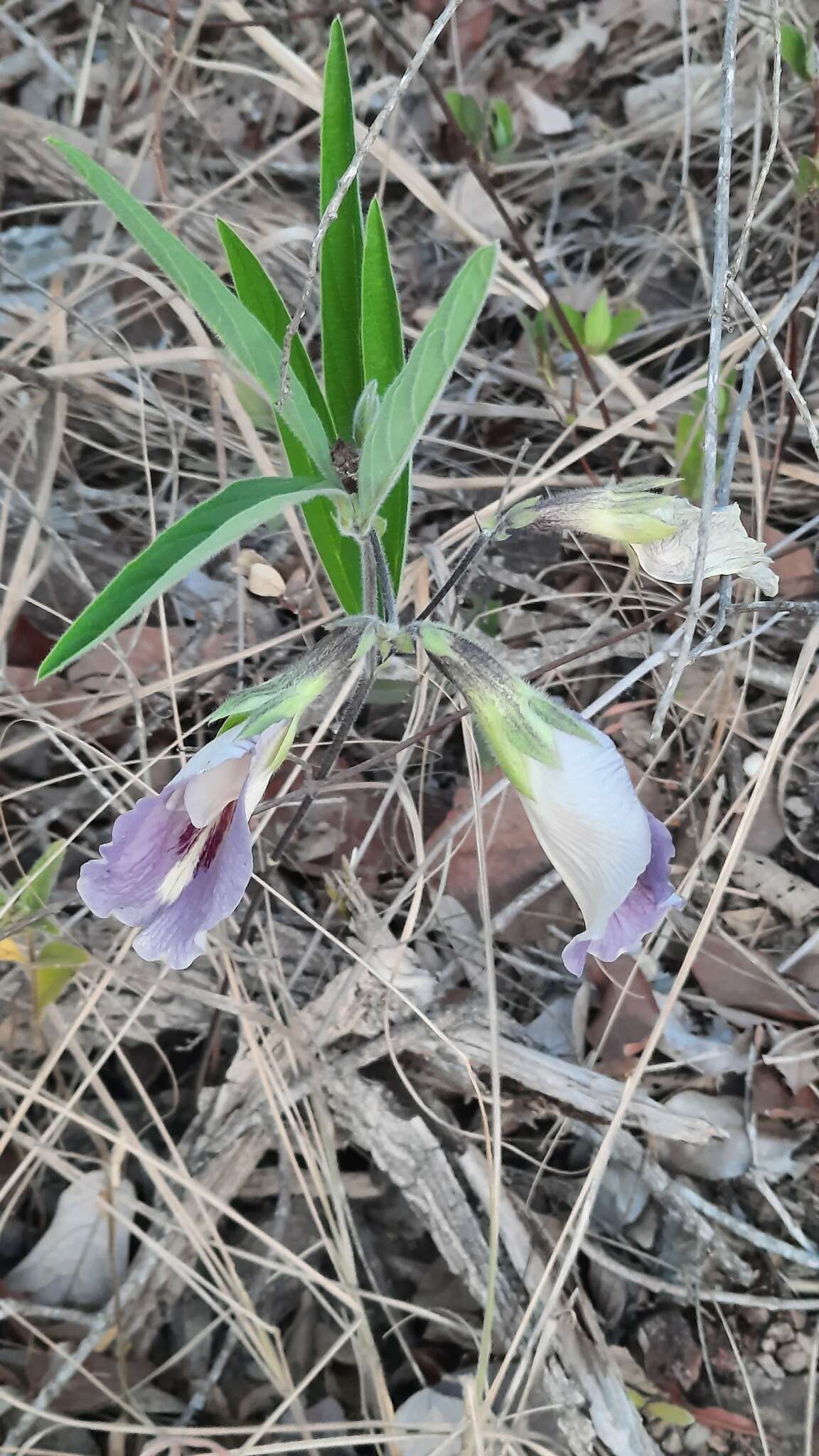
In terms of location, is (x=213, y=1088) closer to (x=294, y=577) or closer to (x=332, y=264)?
(x=294, y=577)

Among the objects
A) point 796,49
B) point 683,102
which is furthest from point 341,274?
point 683,102

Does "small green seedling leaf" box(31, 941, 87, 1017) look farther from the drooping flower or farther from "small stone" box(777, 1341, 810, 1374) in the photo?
"small stone" box(777, 1341, 810, 1374)

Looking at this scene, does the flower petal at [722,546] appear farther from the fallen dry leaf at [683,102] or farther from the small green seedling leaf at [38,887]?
the fallen dry leaf at [683,102]

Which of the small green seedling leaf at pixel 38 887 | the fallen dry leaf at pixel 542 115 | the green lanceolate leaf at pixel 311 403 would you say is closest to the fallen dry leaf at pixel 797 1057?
the green lanceolate leaf at pixel 311 403

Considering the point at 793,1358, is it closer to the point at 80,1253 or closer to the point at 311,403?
the point at 80,1253

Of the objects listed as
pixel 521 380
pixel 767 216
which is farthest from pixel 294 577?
pixel 767 216

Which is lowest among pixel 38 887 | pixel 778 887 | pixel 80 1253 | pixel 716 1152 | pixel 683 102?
pixel 716 1152

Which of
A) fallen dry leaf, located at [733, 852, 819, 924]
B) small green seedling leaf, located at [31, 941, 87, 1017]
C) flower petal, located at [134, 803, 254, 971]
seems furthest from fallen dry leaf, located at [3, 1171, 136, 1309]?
fallen dry leaf, located at [733, 852, 819, 924]
